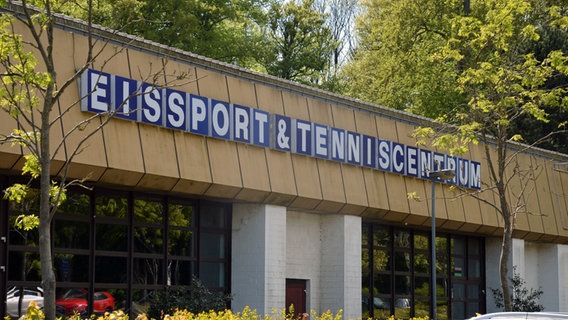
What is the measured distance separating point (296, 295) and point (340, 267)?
1496 millimetres

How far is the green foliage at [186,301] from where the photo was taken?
23742 millimetres

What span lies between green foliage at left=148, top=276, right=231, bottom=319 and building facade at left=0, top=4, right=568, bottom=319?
1.97 ft

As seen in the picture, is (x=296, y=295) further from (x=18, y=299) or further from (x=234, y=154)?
(x=18, y=299)

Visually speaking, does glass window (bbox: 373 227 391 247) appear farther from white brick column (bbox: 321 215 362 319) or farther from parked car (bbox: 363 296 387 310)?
white brick column (bbox: 321 215 362 319)

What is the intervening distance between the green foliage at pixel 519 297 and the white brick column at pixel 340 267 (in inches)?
317

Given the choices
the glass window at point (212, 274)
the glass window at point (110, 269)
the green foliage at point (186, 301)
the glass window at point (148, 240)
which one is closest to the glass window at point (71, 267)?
the glass window at point (110, 269)

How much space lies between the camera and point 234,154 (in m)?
25.1

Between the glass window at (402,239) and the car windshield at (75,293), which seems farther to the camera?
the glass window at (402,239)

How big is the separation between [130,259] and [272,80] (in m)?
5.87

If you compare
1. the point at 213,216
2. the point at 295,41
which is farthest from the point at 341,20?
the point at 213,216

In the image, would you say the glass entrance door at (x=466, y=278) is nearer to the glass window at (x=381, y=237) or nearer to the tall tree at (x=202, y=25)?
the glass window at (x=381, y=237)

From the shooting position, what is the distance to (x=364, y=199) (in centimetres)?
2947

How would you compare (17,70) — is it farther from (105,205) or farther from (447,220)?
(447,220)

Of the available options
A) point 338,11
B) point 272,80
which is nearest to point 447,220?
point 272,80
